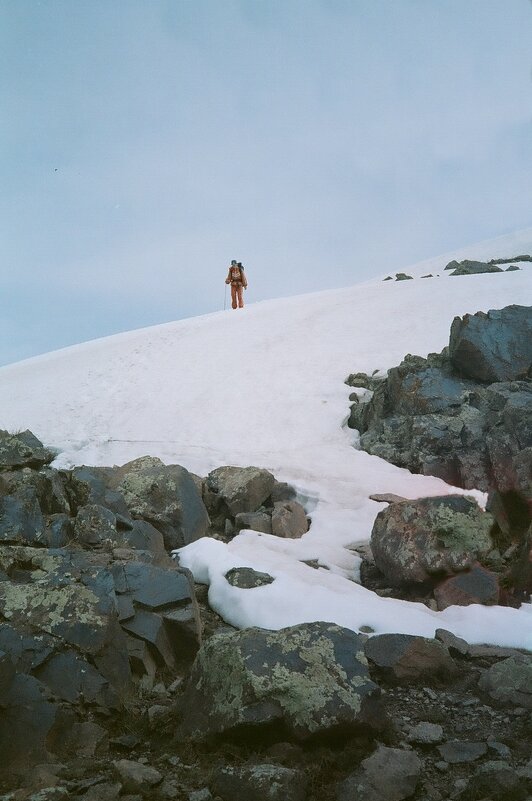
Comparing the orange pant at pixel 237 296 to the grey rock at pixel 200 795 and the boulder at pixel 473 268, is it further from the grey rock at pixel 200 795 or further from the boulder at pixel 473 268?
the grey rock at pixel 200 795

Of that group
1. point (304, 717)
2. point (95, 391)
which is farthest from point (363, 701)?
point (95, 391)

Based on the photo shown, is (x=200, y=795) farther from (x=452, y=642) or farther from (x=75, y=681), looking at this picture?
(x=452, y=642)

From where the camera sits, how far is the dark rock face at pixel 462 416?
1198 centimetres

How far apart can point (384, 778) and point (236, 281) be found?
29.2m

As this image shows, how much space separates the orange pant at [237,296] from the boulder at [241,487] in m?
21.0

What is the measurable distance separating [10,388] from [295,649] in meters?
20.7

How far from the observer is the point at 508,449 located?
11.8 meters

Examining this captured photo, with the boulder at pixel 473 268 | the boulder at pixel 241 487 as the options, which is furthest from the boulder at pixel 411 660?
the boulder at pixel 473 268

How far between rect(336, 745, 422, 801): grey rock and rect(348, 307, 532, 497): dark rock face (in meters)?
6.87

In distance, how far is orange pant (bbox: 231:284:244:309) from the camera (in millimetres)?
Result: 32312

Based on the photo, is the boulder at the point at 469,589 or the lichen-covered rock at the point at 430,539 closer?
the boulder at the point at 469,589

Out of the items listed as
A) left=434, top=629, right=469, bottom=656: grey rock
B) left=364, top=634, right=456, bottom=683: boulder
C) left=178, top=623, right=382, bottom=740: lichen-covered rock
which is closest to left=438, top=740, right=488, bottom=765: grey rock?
left=178, top=623, right=382, bottom=740: lichen-covered rock

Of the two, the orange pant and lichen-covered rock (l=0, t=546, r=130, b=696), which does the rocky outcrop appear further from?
the orange pant

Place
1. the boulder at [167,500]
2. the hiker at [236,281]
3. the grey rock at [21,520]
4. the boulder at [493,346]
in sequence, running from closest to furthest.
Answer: the grey rock at [21,520]
the boulder at [167,500]
the boulder at [493,346]
the hiker at [236,281]
